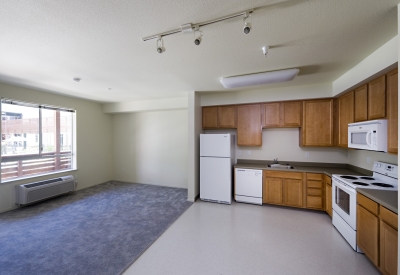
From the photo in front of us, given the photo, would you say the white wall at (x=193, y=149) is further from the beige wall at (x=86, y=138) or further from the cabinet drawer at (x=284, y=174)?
the beige wall at (x=86, y=138)

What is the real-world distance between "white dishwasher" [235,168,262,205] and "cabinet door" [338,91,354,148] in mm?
1576

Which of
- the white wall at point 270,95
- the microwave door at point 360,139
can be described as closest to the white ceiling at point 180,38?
the white wall at point 270,95

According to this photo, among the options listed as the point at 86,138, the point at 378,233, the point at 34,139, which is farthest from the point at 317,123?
the point at 34,139

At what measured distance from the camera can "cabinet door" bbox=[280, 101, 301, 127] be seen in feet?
11.8

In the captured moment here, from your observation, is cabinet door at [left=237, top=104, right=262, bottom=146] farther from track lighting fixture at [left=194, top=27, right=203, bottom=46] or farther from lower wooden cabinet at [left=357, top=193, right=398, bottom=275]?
track lighting fixture at [left=194, top=27, right=203, bottom=46]

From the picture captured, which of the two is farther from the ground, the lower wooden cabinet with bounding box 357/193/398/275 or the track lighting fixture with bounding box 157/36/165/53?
the track lighting fixture with bounding box 157/36/165/53

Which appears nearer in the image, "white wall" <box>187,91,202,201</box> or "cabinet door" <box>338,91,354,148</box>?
"cabinet door" <box>338,91,354,148</box>

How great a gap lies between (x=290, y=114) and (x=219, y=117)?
61.2 inches

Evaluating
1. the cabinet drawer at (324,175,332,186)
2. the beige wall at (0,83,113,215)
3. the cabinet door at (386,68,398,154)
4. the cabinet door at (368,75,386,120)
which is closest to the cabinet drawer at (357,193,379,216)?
the cabinet door at (386,68,398,154)

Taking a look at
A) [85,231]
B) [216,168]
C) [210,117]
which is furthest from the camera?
[210,117]

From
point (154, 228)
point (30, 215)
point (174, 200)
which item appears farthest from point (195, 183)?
point (30, 215)

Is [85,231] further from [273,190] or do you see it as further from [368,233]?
[368,233]

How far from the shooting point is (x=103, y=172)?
17.9ft

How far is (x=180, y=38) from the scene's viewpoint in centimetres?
180
